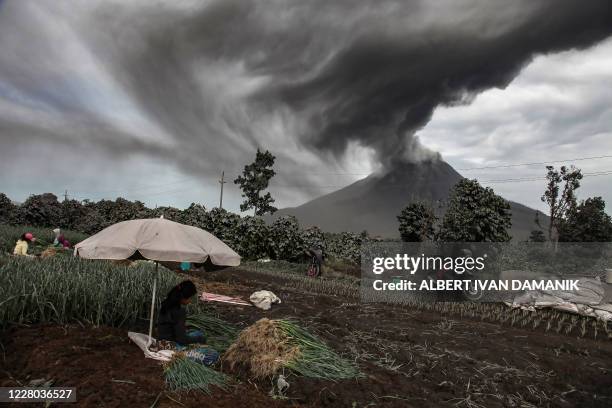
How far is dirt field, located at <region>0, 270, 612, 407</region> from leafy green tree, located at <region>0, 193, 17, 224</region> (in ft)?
111

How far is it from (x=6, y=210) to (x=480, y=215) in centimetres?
3695

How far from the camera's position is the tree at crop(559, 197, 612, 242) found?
1400 inches

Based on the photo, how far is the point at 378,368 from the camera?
5.72 metres

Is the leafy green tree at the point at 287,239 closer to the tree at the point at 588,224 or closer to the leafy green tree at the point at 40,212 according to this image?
the leafy green tree at the point at 40,212

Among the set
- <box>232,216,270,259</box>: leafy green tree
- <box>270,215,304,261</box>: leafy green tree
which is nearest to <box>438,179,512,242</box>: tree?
<box>270,215,304,261</box>: leafy green tree

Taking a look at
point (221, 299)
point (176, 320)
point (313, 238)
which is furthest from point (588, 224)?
point (176, 320)

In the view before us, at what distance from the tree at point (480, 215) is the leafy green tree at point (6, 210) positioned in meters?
34.9

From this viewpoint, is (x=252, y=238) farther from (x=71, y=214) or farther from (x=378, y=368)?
(x=71, y=214)

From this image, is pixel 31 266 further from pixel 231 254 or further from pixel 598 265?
pixel 598 265

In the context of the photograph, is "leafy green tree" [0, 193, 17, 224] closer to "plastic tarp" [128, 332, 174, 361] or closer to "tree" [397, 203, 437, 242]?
"tree" [397, 203, 437, 242]

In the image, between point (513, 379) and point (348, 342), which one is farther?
point (348, 342)

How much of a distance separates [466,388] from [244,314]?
4.37 metres

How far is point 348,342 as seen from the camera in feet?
22.4

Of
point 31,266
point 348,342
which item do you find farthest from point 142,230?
point 348,342
